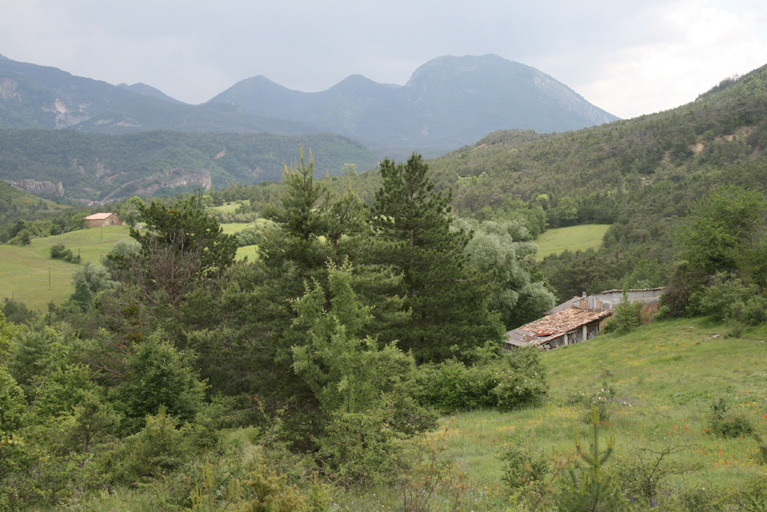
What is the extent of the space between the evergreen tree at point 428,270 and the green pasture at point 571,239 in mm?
51498

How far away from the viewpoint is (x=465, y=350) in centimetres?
2106

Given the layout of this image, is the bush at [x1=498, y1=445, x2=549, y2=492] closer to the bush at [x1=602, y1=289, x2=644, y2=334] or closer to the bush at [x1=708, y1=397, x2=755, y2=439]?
the bush at [x1=708, y1=397, x2=755, y2=439]

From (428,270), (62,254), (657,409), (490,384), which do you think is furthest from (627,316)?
(62,254)

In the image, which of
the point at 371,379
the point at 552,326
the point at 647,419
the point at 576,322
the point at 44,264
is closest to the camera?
the point at 371,379

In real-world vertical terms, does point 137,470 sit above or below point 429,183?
below

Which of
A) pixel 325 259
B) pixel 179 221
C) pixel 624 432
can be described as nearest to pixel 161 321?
pixel 179 221

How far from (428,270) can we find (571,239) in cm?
6386

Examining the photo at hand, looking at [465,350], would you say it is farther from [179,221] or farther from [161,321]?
[179,221]

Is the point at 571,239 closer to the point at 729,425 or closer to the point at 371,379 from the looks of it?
the point at 729,425

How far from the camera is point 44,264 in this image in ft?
263

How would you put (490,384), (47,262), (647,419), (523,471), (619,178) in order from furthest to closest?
(619,178) < (47,262) < (490,384) < (647,419) < (523,471)

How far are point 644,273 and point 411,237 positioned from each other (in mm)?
35764

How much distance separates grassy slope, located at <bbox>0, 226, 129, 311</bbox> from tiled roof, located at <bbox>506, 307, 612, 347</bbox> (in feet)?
217

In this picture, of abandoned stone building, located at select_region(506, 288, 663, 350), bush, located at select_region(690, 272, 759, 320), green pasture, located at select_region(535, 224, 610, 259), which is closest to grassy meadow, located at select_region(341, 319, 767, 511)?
bush, located at select_region(690, 272, 759, 320)
